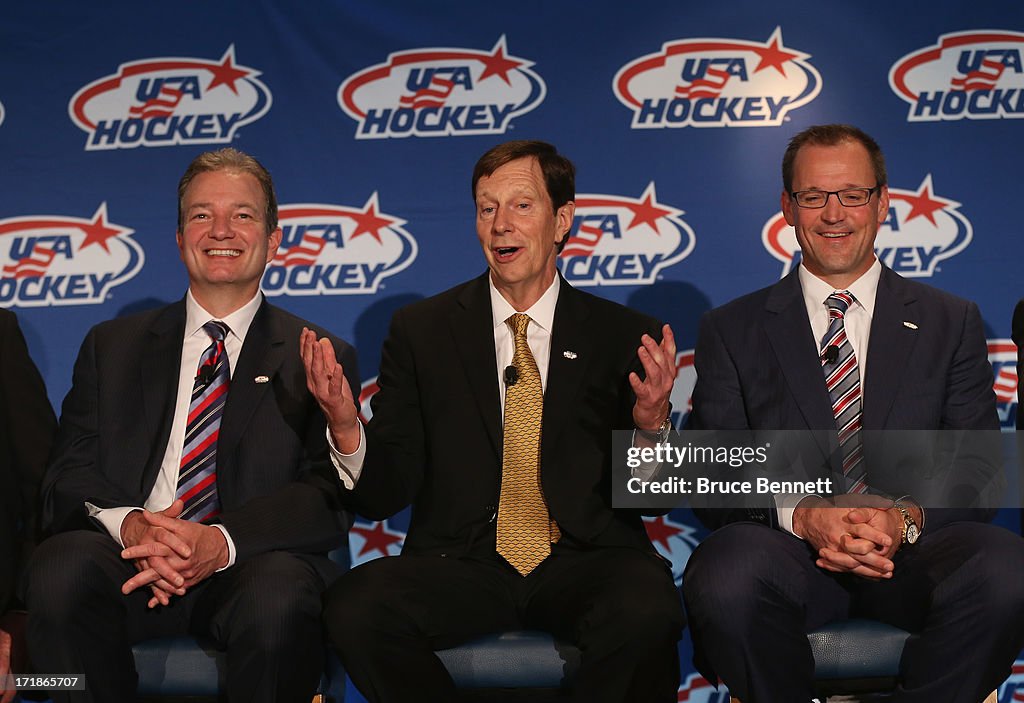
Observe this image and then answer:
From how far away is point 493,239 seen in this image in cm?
311

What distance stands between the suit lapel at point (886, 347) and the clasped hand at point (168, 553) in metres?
1.71

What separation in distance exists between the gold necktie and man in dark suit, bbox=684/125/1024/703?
0.41 m

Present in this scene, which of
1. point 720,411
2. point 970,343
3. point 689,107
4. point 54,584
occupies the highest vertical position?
point 689,107

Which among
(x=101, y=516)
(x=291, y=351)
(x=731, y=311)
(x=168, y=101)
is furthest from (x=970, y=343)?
(x=168, y=101)

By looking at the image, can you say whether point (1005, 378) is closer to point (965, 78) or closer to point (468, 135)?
point (965, 78)

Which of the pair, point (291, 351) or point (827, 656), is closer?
point (827, 656)

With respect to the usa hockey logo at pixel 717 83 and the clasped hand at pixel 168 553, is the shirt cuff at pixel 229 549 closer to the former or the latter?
the clasped hand at pixel 168 553

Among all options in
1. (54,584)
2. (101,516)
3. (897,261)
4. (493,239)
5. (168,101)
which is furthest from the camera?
(168,101)

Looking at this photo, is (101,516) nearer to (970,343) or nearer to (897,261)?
(970,343)

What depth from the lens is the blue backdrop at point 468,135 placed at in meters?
4.05

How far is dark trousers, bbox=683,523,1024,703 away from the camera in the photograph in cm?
250

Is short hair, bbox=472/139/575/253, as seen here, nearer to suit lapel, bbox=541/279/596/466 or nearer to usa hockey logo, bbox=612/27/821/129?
suit lapel, bbox=541/279/596/466

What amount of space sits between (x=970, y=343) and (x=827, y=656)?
0.96 metres

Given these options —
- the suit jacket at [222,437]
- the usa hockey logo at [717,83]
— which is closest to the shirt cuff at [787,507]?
the suit jacket at [222,437]
